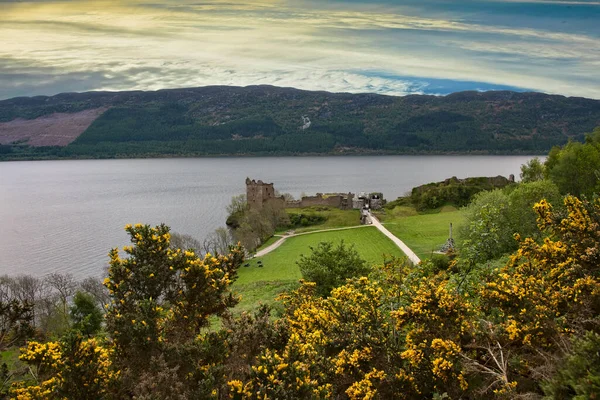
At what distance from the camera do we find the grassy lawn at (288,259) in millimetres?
37859

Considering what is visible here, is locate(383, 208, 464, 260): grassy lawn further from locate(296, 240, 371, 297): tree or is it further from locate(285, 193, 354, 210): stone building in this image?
locate(285, 193, 354, 210): stone building

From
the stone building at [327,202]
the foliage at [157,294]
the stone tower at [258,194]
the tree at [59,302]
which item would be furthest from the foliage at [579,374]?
the stone building at [327,202]

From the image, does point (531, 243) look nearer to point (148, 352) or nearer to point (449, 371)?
point (449, 371)

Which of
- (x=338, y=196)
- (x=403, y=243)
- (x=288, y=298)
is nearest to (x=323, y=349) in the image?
(x=288, y=298)

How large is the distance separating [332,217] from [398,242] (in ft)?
110

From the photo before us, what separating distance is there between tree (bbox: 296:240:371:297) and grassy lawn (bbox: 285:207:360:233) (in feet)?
164

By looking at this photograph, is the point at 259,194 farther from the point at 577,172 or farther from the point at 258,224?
the point at 577,172

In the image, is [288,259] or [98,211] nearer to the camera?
[288,259]

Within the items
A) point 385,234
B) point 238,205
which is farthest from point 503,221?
point 238,205

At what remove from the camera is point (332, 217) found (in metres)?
86.9

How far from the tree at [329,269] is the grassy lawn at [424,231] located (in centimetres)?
1718

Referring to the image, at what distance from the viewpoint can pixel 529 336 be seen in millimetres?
10438

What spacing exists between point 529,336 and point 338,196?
287 ft

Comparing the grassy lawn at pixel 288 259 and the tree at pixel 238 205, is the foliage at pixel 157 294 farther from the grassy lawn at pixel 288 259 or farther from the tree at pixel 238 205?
the tree at pixel 238 205
